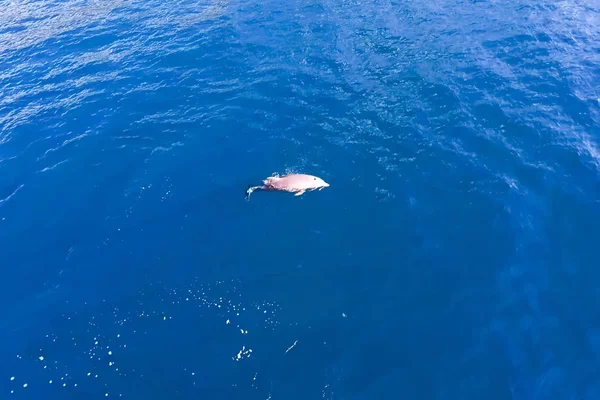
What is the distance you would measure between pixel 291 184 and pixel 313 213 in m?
2.29

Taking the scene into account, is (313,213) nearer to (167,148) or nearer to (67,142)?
(167,148)

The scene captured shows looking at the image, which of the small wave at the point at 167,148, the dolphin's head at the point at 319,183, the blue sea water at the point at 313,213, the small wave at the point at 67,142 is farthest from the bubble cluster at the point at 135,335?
the small wave at the point at 67,142

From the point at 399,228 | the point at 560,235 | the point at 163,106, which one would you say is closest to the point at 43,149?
the point at 163,106

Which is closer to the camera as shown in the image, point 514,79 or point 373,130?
point 373,130

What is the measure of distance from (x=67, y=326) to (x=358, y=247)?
16337 millimetres

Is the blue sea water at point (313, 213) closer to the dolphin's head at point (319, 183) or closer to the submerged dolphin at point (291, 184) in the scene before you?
the dolphin's head at point (319, 183)

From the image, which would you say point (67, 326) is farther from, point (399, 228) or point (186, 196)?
point (399, 228)

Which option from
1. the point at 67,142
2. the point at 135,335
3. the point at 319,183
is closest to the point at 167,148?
the point at 67,142

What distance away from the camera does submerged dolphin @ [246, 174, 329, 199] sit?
966 inches

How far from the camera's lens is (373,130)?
1145 inches

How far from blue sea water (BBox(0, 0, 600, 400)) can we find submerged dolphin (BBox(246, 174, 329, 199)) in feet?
3.49

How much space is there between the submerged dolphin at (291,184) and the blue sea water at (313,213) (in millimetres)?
1065

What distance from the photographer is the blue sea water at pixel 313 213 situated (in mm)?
19531

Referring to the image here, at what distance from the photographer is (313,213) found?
25.0 meters
